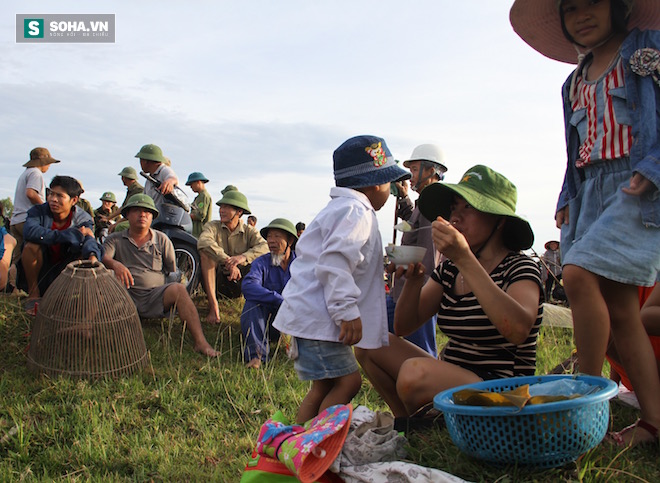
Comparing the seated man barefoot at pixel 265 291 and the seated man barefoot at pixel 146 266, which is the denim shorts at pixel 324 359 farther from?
the seated man barefoot at pixel 146 266

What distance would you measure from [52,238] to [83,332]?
1.54m

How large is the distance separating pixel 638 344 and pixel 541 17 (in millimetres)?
1711

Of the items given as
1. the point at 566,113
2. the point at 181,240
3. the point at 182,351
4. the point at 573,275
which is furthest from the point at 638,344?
the point at 181,240

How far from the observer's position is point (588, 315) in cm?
240

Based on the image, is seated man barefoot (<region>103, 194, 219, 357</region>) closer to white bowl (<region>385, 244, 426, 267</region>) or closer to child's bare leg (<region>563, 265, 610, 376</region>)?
white bowl (<region>385, 244, 426, 267</region>)

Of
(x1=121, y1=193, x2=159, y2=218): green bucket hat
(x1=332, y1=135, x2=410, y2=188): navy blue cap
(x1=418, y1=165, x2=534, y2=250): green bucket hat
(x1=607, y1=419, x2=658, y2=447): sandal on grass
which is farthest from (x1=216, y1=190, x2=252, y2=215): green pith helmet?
(x1=607, y1=419, x2=658, y2=447): sandal on grass

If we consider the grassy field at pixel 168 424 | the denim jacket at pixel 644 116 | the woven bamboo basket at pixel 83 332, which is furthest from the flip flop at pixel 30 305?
the denim jacket at pixel 644 116

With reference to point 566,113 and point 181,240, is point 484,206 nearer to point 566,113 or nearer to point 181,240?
point 566,113

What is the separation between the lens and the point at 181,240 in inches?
271

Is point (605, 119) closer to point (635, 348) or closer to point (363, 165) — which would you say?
point (635, 348)

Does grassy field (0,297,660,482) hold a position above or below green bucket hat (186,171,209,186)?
below

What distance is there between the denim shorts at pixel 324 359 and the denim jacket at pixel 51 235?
3.47m

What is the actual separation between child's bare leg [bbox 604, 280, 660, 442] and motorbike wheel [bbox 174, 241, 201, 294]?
513 cm

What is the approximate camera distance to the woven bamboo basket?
→ 4.59 m
